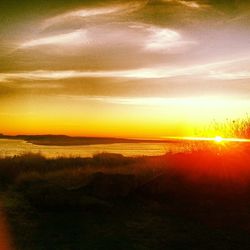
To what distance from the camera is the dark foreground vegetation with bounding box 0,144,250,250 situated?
464 inches

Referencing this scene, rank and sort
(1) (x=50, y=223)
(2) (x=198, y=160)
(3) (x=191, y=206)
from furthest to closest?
(2) (x=198, y=160)
(3) (x=191, y=206)
(1) (x=50, y=223)

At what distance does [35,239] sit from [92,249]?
1673mm

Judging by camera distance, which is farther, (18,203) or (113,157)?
(113,157)

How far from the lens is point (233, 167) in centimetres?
1983

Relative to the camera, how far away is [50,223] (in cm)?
1356

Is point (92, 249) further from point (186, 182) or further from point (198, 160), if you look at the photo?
point (198, 160)

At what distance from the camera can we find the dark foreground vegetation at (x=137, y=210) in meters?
11.8

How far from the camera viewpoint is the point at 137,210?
15.3 m

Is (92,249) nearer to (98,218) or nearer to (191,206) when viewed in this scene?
(98,218)

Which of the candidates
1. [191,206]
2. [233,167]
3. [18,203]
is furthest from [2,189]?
[233,167]

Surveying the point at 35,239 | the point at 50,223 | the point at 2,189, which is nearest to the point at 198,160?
the point at 2,189

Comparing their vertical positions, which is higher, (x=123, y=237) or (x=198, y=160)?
(x=198, y=160)

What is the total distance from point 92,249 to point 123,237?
1.28 m

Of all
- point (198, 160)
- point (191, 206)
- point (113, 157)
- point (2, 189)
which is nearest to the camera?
point (191, 206)
